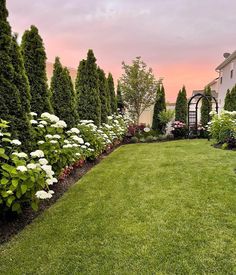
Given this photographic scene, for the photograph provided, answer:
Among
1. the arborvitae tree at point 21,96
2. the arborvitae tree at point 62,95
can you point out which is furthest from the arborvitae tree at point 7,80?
the arborvitae tree at point 62,95

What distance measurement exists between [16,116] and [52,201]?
1326 mm

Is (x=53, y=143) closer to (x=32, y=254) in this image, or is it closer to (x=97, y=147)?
(x=32, y=254)

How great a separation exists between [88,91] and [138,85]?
5896mm

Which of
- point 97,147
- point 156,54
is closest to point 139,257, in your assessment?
point 97,147

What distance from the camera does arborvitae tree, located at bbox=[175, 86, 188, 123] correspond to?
13.6 m

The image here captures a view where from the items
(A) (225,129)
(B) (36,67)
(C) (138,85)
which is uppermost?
(C) (138,85)

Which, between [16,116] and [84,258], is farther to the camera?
[16,116]

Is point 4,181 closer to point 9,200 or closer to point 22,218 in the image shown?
point 9,200

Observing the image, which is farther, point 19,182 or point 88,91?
point 88,91

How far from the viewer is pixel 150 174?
5.27 meters

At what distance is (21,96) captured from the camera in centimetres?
381

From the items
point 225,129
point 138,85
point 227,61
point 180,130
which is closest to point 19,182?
point 225,129

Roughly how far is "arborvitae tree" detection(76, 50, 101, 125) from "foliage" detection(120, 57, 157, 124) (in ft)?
17.3

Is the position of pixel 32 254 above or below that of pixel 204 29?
below
